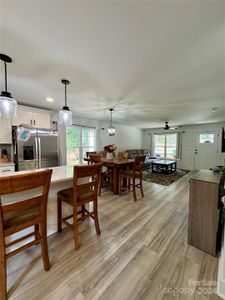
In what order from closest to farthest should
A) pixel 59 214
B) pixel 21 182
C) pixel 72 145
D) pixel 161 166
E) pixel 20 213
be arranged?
pixel 21 182
pixel 20 213
pixel 59 214
pixel 72 145
pixel 161 166

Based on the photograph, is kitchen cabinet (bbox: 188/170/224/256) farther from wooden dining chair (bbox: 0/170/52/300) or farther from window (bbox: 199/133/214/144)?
window (bbox: 199/133/214/144)

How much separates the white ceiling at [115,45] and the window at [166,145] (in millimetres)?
5284

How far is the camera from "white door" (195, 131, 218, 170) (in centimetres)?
643

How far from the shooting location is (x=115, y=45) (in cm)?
140

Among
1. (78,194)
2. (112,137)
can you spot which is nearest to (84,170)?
(78,194)

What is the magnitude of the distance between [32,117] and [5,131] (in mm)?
683

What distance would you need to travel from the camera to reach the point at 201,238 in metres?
1.70

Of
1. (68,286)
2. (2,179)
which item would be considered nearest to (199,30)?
(2,179)

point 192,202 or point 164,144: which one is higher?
point 164,144

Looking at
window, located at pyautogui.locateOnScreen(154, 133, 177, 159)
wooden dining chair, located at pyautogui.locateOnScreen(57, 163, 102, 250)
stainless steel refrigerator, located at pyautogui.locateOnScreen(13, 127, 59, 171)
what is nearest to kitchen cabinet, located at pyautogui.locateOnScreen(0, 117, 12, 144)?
stainless steel refrigerator, located at pyautogui.locateOnScreen(13, 127, 59, 171)

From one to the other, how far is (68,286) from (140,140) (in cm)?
790

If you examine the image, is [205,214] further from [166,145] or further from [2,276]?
[166,145]

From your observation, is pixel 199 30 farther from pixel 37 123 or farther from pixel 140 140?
pixel 140 140

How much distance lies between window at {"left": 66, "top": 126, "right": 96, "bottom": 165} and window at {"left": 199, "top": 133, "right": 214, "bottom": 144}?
5.27m
